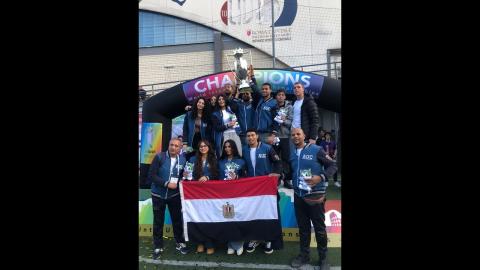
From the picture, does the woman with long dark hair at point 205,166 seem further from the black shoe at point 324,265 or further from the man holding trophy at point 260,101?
the black shoe at point 324,265

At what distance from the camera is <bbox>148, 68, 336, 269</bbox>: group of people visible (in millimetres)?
3148

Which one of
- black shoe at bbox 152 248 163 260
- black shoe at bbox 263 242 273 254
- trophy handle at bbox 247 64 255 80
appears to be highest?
trophy handle at bbox 247 64 255 80

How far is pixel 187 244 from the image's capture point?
347 cm

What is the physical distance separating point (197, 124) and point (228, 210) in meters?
0.85

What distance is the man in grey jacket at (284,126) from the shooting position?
328cm

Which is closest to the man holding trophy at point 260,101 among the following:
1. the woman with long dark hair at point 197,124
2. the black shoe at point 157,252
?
the woman with long dark hair at point 197,124

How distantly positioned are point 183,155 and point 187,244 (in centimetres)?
84

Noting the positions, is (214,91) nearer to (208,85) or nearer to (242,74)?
(208,85)

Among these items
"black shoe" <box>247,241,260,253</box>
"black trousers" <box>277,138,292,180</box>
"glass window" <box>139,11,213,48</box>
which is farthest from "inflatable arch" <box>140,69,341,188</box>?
"black shoe" <box>247,241,260,253</box>

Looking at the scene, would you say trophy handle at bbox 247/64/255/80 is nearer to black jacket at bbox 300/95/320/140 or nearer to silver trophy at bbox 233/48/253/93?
silver trophy at bbox 233/48/253/93

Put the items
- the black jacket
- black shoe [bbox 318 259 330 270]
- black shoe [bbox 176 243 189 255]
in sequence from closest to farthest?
1. black shoe [bbox 318 259 330 270]
2. the black jacket
3. black shoe [bbox 176 243 189 255]

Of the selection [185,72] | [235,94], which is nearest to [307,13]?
[235,94]

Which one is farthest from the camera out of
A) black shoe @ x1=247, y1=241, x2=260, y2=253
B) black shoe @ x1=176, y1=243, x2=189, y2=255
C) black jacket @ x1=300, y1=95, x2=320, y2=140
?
black shoe @ x1=176, y1=243, x2=189, y2=255

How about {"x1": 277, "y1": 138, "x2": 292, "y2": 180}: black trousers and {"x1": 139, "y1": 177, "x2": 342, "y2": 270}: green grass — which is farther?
{"x1": 277, "y1": 138, "x2": 292, "y2": 180}: black trousers
